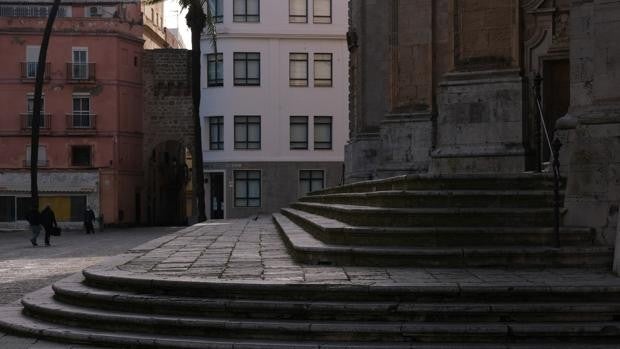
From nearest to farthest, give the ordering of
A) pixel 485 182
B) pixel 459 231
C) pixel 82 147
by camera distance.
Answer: pixel 459 231 → pixel 485 182 → pixel 82 147

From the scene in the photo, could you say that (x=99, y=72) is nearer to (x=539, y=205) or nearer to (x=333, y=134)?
(x=333, y=134)

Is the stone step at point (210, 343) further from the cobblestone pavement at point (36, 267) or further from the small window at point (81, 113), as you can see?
the small window at point (81, 113)

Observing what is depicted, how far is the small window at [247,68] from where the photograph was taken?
4941 cm

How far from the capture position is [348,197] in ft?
51.1

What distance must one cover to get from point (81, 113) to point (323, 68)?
46.7 ft

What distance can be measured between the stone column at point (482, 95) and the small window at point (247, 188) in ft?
107

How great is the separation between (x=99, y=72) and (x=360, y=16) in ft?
104

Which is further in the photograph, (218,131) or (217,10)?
(217,10)

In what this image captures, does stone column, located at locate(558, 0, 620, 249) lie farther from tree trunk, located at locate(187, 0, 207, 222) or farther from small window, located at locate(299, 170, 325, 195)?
small window, located at locate(299, 170, 325, 195)

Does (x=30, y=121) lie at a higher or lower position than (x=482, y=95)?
higher

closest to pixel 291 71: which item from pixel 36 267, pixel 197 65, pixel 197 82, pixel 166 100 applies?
pixel 166 100

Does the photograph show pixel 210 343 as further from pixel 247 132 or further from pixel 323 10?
pixel 323 10

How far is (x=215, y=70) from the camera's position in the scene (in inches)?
1962

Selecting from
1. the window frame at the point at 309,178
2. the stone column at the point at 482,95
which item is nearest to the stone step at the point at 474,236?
the stone column at the point at 482,95
